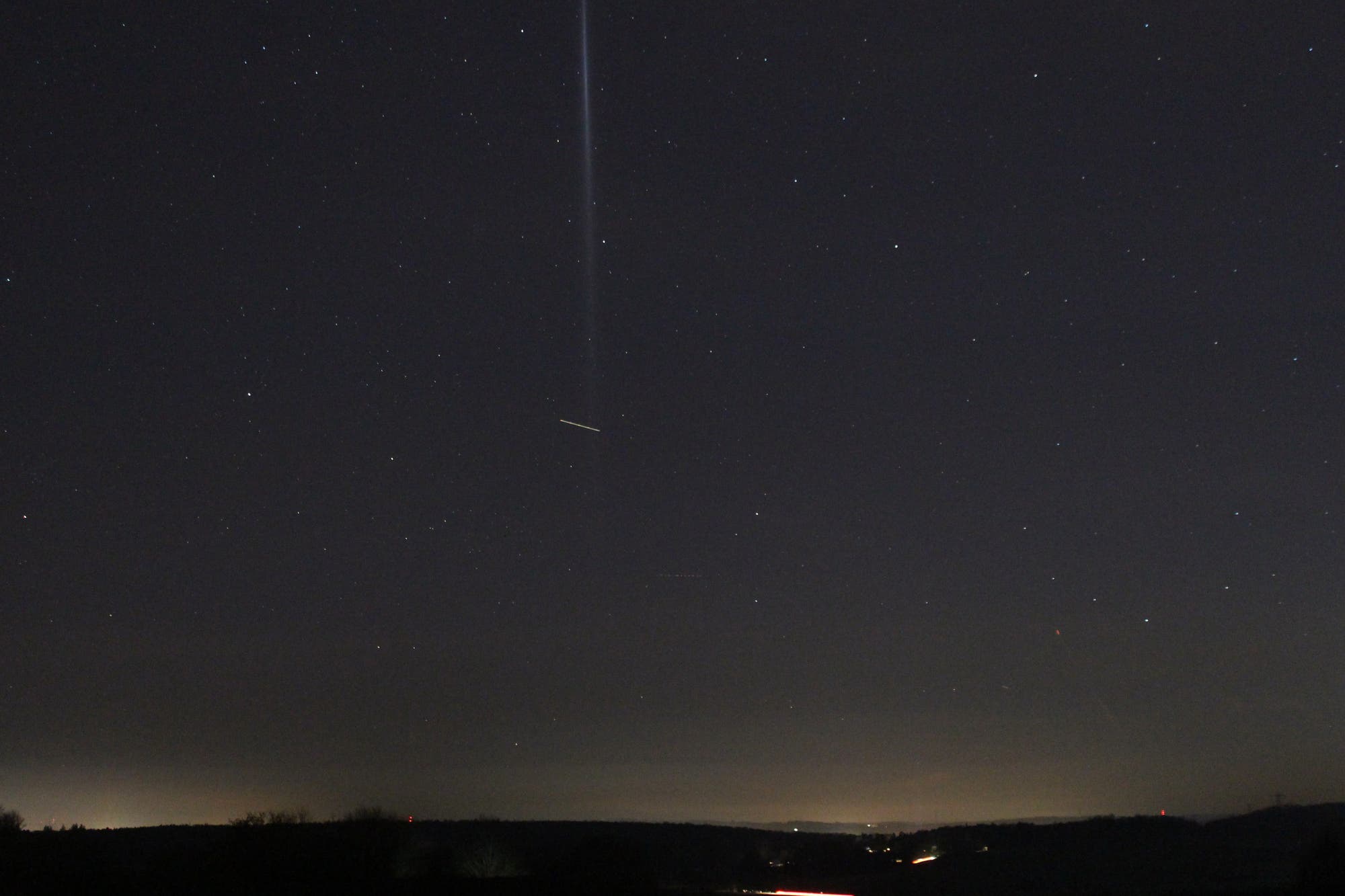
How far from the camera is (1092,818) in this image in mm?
77062

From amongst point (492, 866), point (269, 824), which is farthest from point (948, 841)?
point (269, 824)

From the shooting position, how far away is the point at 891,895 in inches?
1737

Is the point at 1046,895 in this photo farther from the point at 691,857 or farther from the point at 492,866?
the point at 691,857

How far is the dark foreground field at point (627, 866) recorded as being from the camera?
40.0 meters

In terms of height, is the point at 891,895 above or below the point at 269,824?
below

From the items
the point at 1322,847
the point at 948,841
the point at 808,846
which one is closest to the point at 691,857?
the point at 808,846

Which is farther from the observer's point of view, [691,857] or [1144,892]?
[691,857]

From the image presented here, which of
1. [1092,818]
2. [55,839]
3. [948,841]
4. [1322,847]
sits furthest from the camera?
[1092,818]

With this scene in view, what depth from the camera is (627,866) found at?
46.3 metres

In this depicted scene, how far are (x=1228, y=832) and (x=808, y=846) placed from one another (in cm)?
2296

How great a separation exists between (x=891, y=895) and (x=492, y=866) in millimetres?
14612

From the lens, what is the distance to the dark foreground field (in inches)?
1575

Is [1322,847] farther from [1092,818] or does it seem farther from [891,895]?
[1092,818]

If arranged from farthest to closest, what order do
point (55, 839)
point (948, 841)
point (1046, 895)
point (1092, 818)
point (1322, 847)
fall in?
point (1092, 818), point (948, 841), point (55, 839), point (1046, 895), point (1322, 847)
